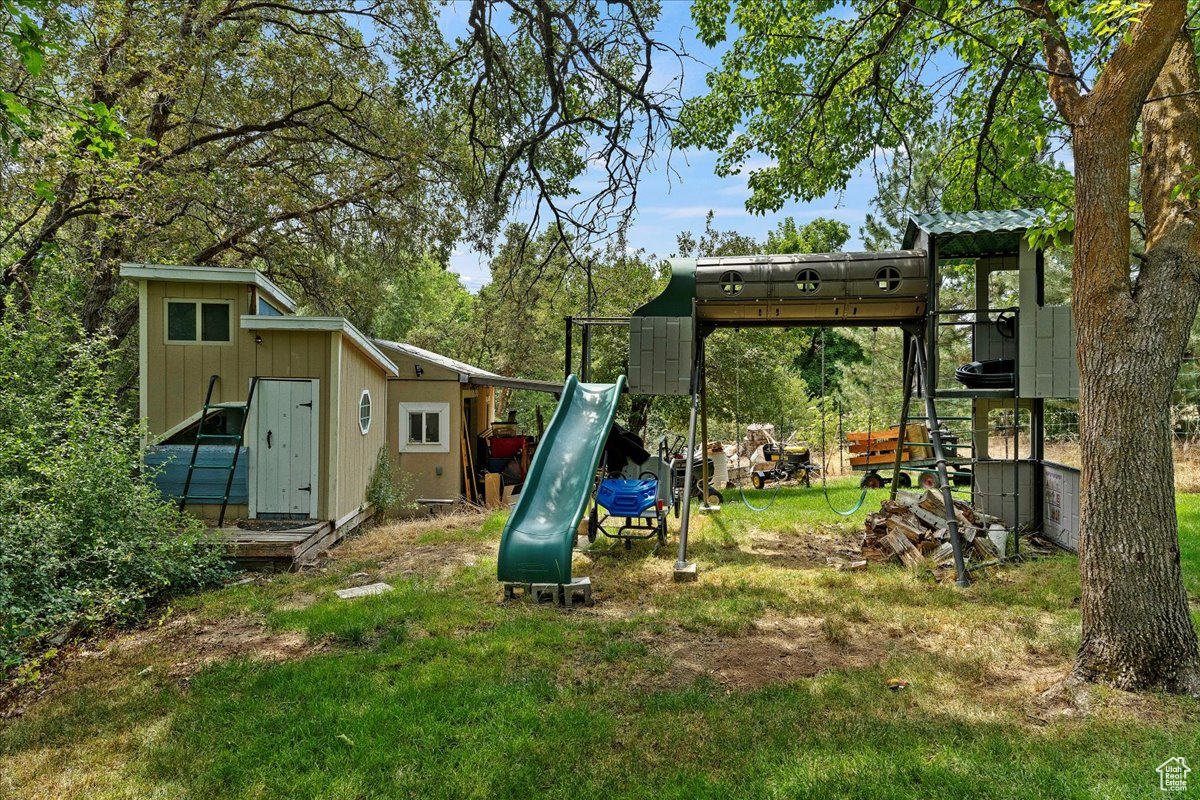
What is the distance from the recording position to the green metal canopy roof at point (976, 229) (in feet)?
24.3

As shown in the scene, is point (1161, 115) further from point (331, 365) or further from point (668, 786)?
point (331, 365)

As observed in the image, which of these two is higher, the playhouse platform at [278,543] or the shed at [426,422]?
the shed at [426,422]

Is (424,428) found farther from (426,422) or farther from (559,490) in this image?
(559,490)

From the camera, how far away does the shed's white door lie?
9.14 meters

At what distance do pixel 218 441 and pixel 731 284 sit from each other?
23.6 feet

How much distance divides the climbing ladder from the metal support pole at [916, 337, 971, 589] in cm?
859

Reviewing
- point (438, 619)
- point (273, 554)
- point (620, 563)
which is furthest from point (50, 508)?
point (620, 563)

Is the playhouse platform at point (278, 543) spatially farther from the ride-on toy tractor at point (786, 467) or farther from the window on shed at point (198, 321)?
the ride-on toy tractor at point (786, 467)

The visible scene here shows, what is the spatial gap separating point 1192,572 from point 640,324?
637 cm

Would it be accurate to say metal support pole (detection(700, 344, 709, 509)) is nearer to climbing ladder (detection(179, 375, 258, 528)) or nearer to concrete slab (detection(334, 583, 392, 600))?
concrete slab (detection(334, 583, 392, 600))

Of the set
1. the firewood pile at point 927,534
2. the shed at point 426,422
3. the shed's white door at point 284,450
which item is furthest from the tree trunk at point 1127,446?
Result: the shed at point 426,422

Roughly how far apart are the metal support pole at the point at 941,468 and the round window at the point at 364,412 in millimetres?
8257

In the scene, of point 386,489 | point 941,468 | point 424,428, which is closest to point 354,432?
point 386,489

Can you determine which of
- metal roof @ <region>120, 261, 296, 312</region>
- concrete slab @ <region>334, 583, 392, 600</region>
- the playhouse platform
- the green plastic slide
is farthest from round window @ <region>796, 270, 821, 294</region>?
metal roof @ <region>120, 261, 296, 312</region>
